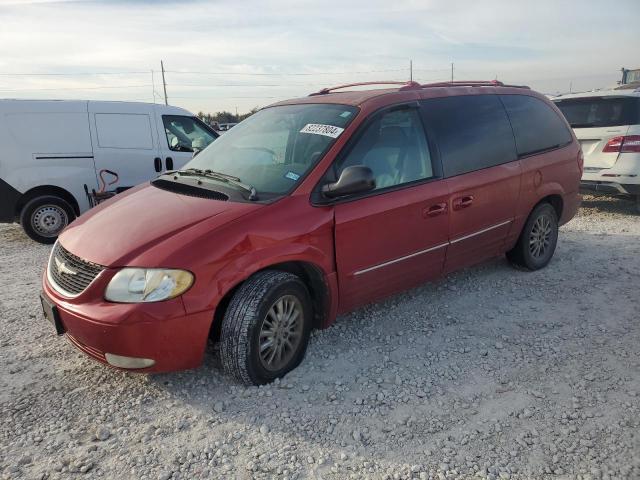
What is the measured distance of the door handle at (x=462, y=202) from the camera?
154 inches

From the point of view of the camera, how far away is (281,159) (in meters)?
3.52

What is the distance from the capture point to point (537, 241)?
5.01m

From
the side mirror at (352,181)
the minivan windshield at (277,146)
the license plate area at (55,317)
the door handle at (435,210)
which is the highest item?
the minivan windshield at (277,146)

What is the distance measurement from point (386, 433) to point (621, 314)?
2534 mm

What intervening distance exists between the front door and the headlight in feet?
3.48

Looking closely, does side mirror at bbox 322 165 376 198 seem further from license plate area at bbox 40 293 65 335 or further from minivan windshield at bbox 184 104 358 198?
license plate area at bbox 40 293 65 335

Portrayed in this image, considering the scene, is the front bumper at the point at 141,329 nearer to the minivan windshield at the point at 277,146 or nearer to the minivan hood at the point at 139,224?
the minivan hood at the point at 139,224

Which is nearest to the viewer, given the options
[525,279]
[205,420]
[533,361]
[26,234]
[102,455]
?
[102,455]

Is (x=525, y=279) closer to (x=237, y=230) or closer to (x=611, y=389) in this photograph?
(x=611, y=389)

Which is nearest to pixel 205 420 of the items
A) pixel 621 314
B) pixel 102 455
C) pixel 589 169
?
pixel 102 455

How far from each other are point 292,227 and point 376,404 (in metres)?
1.17

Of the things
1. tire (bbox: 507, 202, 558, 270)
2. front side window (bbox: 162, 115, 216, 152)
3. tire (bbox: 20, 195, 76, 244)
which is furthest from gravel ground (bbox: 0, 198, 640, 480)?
front side window (bbox: 162, 115, 216, 152)

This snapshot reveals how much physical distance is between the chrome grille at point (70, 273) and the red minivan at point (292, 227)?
1 centimetres

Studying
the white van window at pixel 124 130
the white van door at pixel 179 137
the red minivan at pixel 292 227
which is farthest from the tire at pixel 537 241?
the white van window at pixel 124 130
